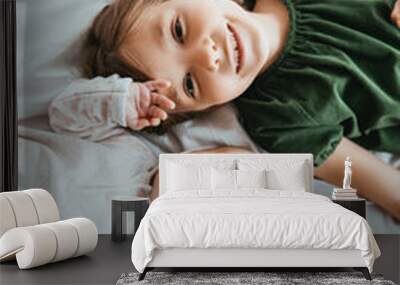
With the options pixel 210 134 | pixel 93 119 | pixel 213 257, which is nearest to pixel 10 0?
pixel 93 119

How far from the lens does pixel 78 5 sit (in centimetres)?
698

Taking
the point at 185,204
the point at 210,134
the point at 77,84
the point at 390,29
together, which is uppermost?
the point at 390,29

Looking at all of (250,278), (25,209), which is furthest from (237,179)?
(25,209)

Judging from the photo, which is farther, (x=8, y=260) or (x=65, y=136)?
(x=65, y=136)

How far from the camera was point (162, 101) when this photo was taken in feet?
22.6

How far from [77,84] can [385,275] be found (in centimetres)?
378

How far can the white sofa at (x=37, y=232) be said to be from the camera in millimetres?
4918

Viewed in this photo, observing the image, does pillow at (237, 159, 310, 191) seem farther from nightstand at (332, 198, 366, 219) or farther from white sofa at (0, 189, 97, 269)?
white sofa at (0, 189, 97, 269)

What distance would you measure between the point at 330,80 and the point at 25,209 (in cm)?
335

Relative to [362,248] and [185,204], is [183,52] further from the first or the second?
[362,248]

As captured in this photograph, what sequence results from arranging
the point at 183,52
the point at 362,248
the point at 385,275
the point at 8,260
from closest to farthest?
the point at 362,248
the point at 385,275
the point at 8,260
the point at 183,52

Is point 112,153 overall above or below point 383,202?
above

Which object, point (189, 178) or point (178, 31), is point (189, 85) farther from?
point (189, 178)

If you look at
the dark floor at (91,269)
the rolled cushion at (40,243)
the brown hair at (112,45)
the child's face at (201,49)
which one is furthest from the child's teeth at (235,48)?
the rolled cushion at (40,243)
